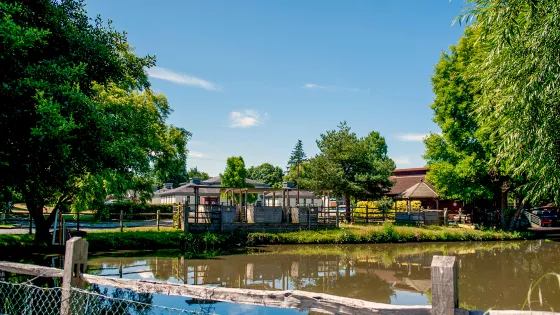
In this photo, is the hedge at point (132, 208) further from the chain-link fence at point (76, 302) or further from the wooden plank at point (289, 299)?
the wooden plank at point (289, 299)

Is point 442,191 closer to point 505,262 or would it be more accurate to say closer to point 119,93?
A: point 505,262

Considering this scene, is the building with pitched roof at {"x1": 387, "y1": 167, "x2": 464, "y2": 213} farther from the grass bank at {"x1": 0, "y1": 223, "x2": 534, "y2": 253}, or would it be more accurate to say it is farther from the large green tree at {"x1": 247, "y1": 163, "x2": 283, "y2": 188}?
the large green tree at {"x1": 247, "y1": 163, "x2": 283, "y2": 188}

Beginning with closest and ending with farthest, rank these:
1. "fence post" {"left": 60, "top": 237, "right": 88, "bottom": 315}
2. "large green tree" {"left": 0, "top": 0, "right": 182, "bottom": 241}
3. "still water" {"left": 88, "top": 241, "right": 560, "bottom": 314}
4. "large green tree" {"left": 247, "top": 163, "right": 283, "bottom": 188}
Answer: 1. "fence post" {"left": 60, "top": 237, "right": 88, "bottom": 315}
2. "large green tree" {"left": 0, "top": 0, "right": 182, "bottom": 241}
3. "still water" {"left": 88, "top": 241, "right": 560, "bottom": 314}
4. "large green tree" {"left": 247, "top": 163, "right": 283, "bottom": 188}

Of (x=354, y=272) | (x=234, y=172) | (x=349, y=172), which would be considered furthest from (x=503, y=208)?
(x=234, y=172)

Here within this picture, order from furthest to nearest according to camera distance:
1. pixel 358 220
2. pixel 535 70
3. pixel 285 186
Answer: pixel 358 220 < pixel 285 186 < pixel 535 70

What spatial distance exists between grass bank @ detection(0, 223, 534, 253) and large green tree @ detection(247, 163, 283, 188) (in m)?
67.1

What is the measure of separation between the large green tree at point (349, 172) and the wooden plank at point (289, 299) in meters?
26.0

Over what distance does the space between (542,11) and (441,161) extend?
856 inches

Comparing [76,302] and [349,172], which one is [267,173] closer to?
[349,172]

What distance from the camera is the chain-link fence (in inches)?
182

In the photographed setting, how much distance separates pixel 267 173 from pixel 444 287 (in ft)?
308

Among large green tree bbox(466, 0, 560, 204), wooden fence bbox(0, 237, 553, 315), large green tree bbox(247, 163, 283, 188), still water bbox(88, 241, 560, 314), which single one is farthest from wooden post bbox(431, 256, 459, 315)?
large green tree bbox(247, 163, 283, 188)

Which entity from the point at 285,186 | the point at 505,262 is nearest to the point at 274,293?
the point at 505,262

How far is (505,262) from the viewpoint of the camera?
17375mm
